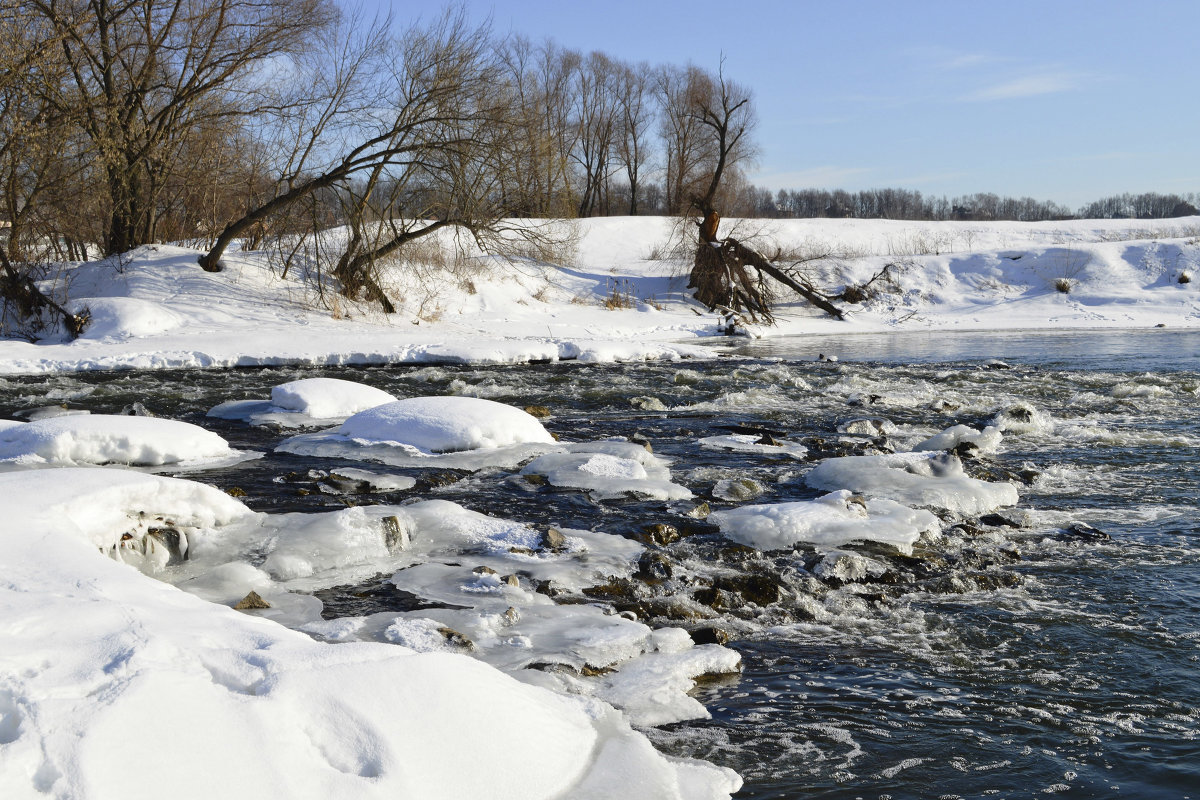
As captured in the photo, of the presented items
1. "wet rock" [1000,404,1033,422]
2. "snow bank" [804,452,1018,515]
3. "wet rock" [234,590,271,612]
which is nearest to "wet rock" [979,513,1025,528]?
"snow bank" [804,452,1018,515]

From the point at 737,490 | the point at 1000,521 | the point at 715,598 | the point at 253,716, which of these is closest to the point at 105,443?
the point at 737,490

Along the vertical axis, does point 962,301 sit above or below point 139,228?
below

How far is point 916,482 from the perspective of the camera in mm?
6281

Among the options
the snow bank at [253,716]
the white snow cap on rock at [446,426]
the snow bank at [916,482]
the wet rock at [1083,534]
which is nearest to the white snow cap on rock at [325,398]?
the white snow cap on rock at [446,426]

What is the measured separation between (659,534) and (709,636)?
143 centimetres

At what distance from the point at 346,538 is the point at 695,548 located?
6.28 ft

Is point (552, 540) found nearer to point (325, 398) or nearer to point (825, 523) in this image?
point (825, 523)

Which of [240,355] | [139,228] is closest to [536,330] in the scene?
[240,355]

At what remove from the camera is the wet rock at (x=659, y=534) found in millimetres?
5223

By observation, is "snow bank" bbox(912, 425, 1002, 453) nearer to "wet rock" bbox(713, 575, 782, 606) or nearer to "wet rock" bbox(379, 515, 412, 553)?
"wet rock" bbox(713, 575, 782, 606)

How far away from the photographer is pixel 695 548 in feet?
16.8

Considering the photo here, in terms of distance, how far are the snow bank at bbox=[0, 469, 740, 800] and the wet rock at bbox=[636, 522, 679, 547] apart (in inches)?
84.8

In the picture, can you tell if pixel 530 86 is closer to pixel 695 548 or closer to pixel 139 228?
Result: pixel 139 228

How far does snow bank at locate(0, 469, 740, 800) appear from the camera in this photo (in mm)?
2072
